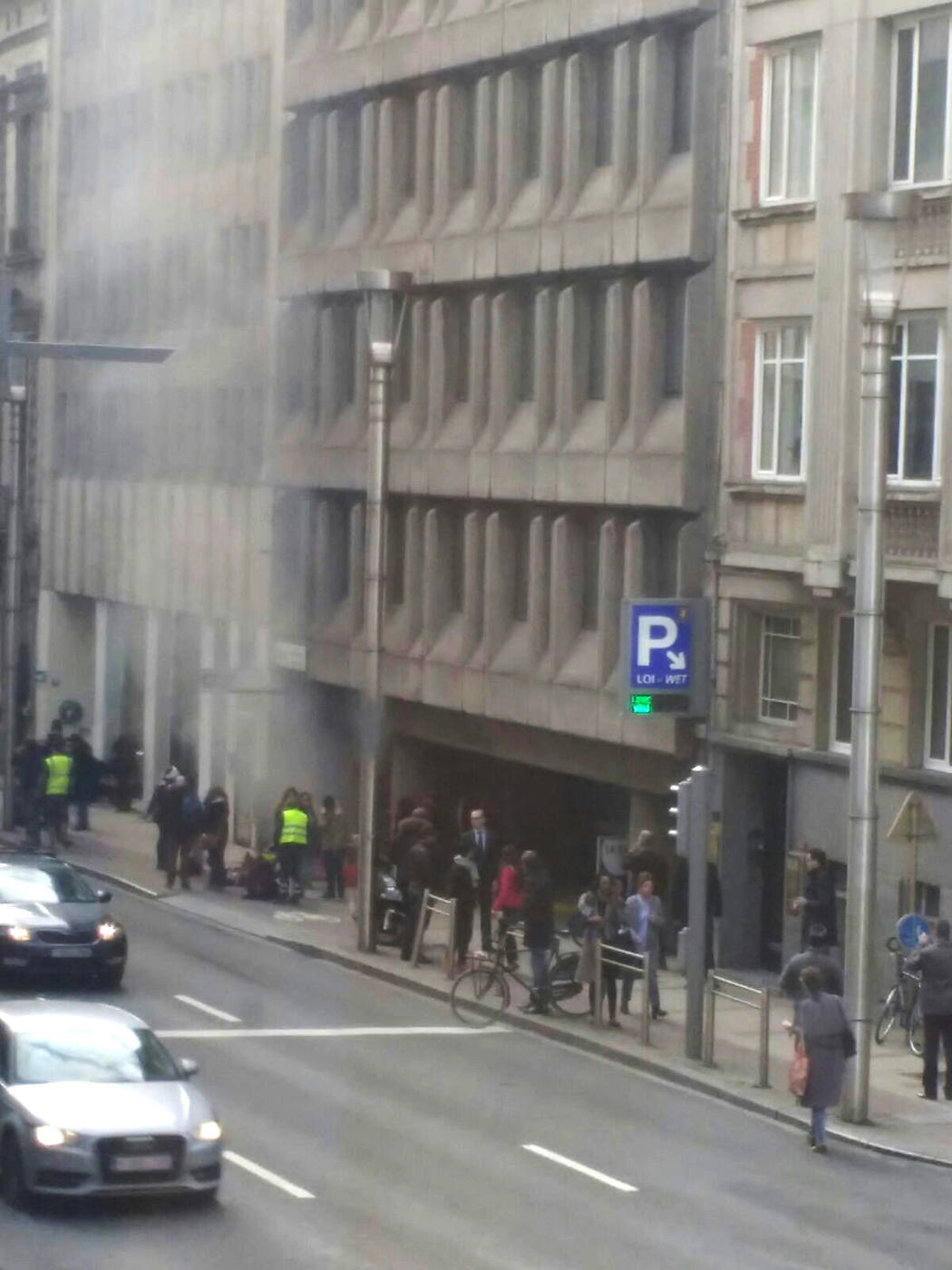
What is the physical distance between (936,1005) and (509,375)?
16934 millimetres

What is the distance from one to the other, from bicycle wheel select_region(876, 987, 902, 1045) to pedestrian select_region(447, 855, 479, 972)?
17.8 feet

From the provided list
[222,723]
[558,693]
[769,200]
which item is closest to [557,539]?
[558,693]

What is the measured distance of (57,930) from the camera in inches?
1255

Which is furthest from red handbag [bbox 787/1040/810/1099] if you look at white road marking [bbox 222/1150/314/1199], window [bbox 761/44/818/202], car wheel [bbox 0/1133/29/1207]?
window [bbox 761/44/818/202]

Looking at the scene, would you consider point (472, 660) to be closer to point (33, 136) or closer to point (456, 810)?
point (456, 810)

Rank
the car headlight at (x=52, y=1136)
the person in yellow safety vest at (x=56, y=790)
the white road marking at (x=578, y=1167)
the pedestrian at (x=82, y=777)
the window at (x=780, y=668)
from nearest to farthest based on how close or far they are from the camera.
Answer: the car headlight at (x=52, y=1136)
the white road marking at (x=578, y=1167)
the window at (x=780, y=668)
the person in yellow safety vest at (x=56, y=790)
the pedestrian at (x=82, y=777)

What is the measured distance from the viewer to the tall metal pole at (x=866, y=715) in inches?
997

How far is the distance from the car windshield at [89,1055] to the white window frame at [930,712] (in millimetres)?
12751

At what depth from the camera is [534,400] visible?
135 ft

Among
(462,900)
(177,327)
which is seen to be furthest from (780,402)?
(177,327)

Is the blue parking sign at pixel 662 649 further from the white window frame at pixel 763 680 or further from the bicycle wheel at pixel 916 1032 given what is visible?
the bicycle wheel at pixel 916 1032

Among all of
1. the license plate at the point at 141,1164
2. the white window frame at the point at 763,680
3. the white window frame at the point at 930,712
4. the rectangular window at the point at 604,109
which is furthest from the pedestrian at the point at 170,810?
the license plate at the point at 141,1164

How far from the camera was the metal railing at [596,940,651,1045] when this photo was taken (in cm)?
2986

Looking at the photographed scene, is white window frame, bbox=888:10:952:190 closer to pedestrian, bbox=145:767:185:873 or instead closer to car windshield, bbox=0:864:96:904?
car windshield, bbox=0:864:96:904
